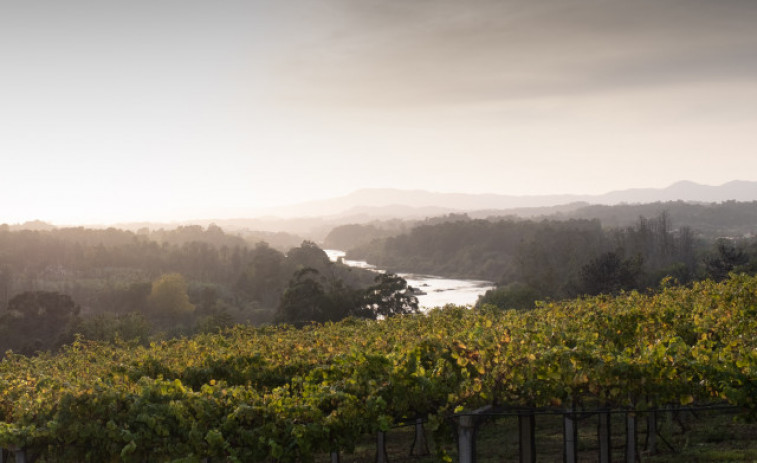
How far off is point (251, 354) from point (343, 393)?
199 inches

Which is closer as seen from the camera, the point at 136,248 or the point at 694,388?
the point at 694,388

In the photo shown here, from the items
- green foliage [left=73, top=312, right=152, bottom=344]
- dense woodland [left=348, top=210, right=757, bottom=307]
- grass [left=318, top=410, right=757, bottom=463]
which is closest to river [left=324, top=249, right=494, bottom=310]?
dense woodland [left=348, top=210, right=757, bottom=307]

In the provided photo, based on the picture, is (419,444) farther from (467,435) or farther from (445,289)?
(445,289)

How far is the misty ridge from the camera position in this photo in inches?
2307

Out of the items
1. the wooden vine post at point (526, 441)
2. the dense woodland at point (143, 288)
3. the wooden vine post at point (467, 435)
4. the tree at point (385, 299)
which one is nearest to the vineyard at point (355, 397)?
the wooden vine post at point (467, 435)

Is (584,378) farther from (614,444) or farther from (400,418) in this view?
(614,444)

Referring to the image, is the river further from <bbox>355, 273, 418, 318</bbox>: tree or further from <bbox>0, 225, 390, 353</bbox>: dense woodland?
<bbox>355, 273, 418, 318</bbox>: tree

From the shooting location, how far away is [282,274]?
106 m

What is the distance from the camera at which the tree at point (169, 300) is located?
85.4 m

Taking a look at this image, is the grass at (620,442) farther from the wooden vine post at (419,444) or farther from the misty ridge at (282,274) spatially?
the misty ridge at (282,274)

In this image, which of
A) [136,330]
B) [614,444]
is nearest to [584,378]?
[614,444]

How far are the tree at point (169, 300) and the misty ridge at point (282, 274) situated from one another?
0.14m

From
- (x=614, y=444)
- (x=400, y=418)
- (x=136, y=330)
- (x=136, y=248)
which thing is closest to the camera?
(x=400, y=418)

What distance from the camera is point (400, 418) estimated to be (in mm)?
A: 11578
